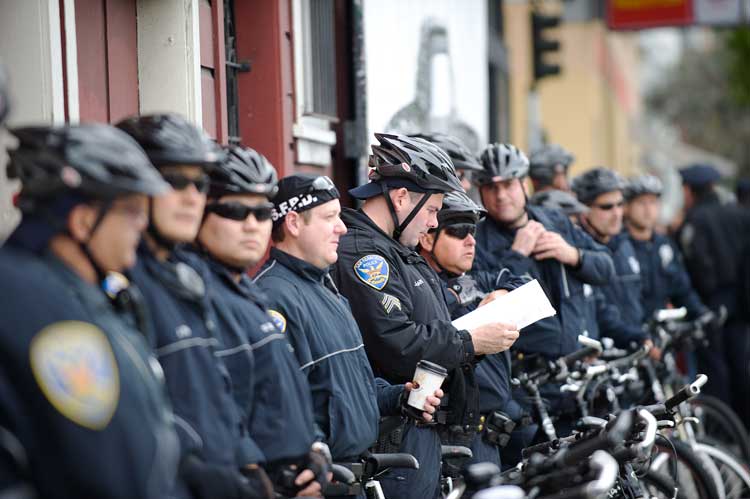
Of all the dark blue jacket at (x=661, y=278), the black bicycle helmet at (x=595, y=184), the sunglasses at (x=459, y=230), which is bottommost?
the dark blue jacket at (x=661, y=278)

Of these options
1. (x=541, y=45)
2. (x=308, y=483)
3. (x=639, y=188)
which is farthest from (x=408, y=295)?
(x=541, y=45)

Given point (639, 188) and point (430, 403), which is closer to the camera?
point (430, 403)

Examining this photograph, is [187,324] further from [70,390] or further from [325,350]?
[325,350]

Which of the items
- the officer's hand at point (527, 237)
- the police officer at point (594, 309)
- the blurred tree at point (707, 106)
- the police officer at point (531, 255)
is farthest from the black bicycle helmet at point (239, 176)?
the blurred tree at point (707, 106)

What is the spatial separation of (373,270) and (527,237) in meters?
1.95

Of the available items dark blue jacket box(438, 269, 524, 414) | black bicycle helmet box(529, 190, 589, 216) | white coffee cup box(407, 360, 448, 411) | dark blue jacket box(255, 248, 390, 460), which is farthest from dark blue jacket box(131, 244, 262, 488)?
black bicycle helmet box(529, 190, 589, 216)

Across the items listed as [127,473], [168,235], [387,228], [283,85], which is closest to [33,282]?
[127,473]

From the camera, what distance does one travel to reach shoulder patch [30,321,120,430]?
2760 mm

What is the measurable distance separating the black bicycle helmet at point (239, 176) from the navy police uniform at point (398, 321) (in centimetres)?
135

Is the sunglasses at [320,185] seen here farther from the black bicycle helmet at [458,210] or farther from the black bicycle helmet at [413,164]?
the black bicycle helmet at [458,210]

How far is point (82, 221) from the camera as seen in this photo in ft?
9.96

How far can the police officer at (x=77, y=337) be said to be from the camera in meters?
2.77

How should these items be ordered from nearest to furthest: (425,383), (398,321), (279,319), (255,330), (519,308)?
(255,330) < (279,319) < (425,383) < (398,321) < (519,308)

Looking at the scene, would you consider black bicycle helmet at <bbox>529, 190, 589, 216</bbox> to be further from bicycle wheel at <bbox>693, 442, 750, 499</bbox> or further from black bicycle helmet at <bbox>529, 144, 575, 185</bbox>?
bicycle wheel at <bbox>693, 442, 750, 499</bbox>
